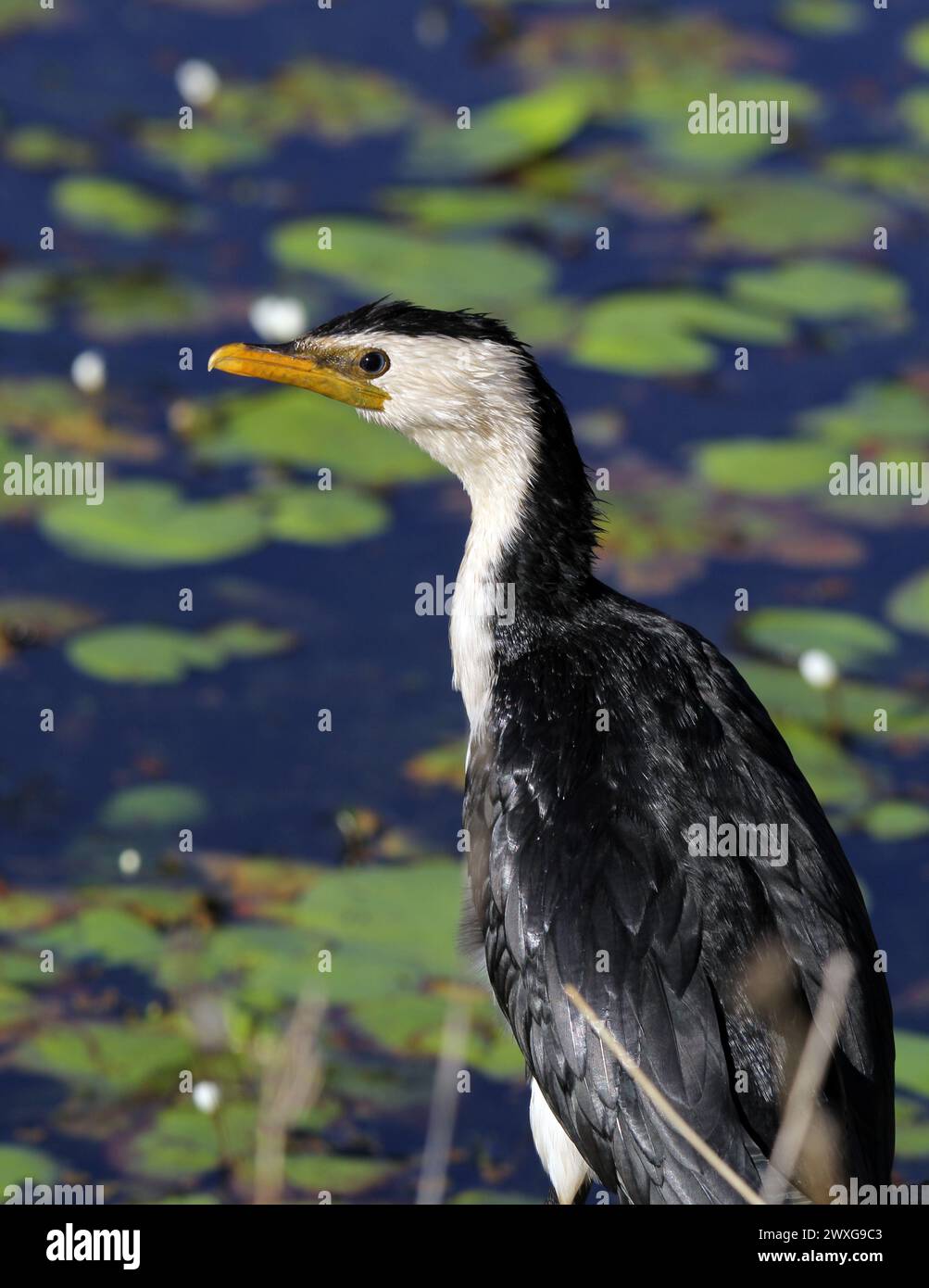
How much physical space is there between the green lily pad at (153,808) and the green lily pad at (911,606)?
2.94 metres

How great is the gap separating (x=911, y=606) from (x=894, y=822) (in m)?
1.20

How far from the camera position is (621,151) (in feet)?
38.2

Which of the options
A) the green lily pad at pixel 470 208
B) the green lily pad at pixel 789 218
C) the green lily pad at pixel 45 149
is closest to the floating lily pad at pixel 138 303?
the green lily pad at pixel 45 149

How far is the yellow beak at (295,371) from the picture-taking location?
6215 mm

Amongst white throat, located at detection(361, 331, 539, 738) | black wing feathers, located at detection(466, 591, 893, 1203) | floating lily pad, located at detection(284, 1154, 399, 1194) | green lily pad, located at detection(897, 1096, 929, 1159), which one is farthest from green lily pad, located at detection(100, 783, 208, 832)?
green lily pad, located at detection(897, 1096, 929, 1159)

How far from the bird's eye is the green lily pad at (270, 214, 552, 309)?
395cm

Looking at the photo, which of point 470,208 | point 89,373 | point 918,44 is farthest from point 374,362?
point 918,44

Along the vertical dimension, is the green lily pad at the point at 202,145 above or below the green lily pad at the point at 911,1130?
above

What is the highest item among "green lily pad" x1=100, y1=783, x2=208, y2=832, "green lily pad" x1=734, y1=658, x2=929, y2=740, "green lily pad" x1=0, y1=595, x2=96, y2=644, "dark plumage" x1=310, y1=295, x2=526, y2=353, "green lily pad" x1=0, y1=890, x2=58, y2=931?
"dark plumage" x1=310, y1=295, x2=526, y2=353

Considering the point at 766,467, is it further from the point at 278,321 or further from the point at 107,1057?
the point at 107,1057

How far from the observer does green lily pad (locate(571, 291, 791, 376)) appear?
991 centimetres

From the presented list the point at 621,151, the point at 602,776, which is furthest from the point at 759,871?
the point at 621,151

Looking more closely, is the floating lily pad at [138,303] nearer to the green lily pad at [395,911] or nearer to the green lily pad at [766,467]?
the green lily pad at [766,467]

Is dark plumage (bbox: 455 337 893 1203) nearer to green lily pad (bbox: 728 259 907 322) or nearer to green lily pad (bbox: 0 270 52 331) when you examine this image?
green lily pad (bbox: 728 259 907 322)
